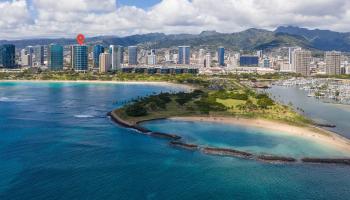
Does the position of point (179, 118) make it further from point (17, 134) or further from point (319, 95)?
point (319, 95)

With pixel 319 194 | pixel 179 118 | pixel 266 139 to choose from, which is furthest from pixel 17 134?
pixel 319 194

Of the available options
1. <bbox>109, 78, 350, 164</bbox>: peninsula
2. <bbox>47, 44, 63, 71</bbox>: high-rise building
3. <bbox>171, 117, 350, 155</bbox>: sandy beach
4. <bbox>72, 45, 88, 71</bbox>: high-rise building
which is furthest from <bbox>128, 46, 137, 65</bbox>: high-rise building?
<bbox>171, 117, 350, 155</bbox>: sandy beach

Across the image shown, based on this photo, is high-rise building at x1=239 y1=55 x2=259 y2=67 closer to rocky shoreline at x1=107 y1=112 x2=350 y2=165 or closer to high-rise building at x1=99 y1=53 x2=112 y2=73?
high-rise building at x1=99 y1=53 x2=112 y2=73

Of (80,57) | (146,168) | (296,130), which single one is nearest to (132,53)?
(80,57)

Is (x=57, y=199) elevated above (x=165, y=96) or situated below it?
below

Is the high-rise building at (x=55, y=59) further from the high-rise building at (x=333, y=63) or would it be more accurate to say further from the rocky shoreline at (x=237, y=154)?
the rocky shoreline at (x=237, y=154)

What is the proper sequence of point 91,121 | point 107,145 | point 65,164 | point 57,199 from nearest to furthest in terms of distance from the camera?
point 57,199
point 65,164
point 107,145
point 91,121
